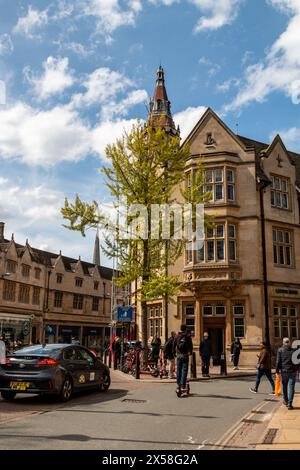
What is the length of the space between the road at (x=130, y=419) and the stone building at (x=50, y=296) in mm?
31505

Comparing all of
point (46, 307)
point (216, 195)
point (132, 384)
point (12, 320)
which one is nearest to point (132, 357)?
point (132, 384)

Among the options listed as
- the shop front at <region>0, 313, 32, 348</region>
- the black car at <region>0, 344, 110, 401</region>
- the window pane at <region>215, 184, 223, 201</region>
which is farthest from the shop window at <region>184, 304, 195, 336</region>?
the shop front at <region>0, 313, 32, 348</region>

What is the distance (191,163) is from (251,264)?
6.62 m

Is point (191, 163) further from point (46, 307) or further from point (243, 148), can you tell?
point (46, 307)

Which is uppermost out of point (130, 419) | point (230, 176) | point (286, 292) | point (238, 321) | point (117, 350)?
point (230, 176)

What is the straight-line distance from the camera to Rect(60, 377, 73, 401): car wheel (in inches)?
438

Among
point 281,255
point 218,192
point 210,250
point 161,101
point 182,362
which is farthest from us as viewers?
point 161,101

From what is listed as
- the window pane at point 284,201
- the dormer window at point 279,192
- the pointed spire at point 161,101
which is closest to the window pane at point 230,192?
the dormer window at point 279,192

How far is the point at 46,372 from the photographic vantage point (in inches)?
422

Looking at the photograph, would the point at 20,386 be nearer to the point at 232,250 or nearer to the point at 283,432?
the point at 283,432

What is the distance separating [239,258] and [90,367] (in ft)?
48.4

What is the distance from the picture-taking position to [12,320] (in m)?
47.0

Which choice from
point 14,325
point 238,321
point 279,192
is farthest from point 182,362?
point 14,325

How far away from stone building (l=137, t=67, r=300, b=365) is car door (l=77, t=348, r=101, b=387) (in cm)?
1250
